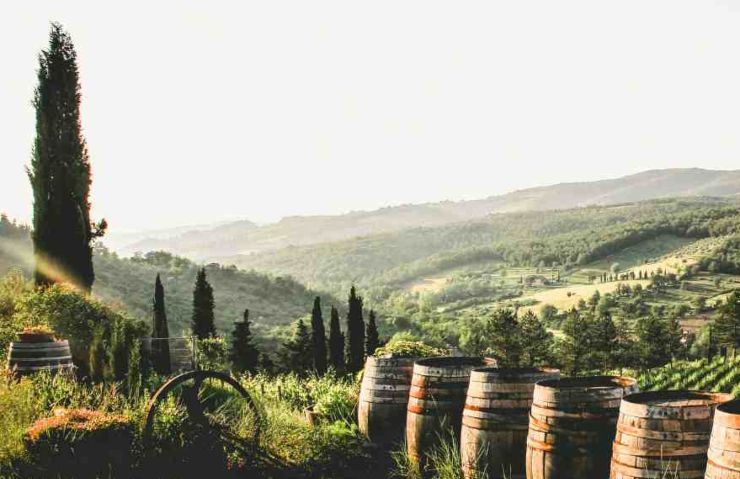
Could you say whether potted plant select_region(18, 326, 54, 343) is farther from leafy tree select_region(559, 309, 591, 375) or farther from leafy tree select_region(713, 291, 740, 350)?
leafy tree select_region(713, 291, 740, 350)

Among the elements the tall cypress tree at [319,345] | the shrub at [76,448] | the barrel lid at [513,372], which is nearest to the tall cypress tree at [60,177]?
the tall cypress tree at [319,345]

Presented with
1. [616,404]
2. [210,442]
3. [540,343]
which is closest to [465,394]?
[616,404]

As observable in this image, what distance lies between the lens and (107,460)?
24.2 ft

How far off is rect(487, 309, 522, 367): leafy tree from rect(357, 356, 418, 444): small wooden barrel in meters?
60.0

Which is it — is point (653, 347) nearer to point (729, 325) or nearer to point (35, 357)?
point (729, 325)

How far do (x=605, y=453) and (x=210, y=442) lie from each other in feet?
12.8

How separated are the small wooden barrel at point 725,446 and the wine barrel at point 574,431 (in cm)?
109

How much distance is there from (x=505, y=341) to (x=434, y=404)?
63.0 m

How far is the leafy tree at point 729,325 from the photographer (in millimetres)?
76625

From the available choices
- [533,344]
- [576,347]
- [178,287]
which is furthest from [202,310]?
[576,347]

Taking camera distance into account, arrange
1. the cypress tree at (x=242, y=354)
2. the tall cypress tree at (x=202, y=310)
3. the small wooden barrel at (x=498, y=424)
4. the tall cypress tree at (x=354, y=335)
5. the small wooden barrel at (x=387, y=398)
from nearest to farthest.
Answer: the small wooden barrel at (x=498, y=424)
the small wooden barrel at (x=387, y=398)
the cypress tree at (x=242, y=354)
the tall cypress tree at (x=202, y=310)
the tall cypress tree at (x=354, y=335)

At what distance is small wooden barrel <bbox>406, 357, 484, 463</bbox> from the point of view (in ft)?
23.4

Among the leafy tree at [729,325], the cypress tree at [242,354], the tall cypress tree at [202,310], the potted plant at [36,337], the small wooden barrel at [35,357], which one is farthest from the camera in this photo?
the leafy tree at [729,325]

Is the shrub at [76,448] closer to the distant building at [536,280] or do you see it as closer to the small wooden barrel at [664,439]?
the small wooden barrel at [664,439]
